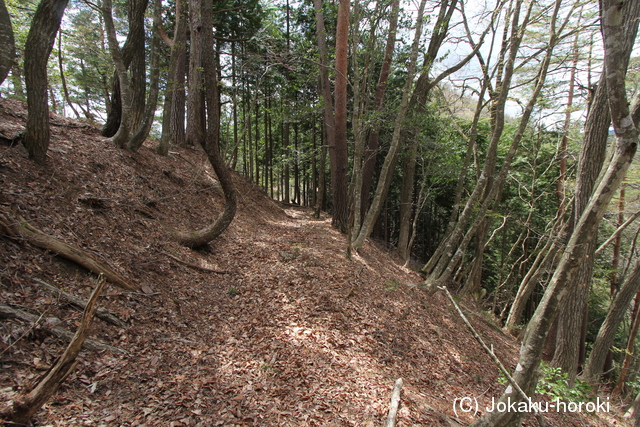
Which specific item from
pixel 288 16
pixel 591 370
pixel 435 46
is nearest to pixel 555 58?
pixel 435 46

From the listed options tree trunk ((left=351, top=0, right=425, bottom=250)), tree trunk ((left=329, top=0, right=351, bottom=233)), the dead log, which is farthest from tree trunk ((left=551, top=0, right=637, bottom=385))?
the dead log

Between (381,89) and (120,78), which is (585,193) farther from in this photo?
(120,78)

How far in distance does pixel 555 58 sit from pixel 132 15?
33.0 feet

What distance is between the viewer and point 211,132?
526 cm

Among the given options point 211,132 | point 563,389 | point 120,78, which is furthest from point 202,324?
point 120,78

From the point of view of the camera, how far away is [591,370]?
714 centimetres

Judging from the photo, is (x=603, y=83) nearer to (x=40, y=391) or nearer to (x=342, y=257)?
(x=342, y=257)

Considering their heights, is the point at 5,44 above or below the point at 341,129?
below

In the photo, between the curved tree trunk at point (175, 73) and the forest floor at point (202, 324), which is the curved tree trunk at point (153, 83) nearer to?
the curved tree trunk at point (175, 73)

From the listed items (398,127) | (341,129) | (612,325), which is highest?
(341,129)

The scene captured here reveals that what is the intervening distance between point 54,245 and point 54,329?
123 cm

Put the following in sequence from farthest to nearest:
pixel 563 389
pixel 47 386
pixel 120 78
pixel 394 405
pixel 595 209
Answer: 1. pixel 120 78
2. pixel 394 405
3. pixel 563 389
4. pixel 595 209
5. pixel 47 386

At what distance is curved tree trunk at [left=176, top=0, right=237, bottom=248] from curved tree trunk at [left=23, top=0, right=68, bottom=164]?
1.97m

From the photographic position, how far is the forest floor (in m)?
2.75
